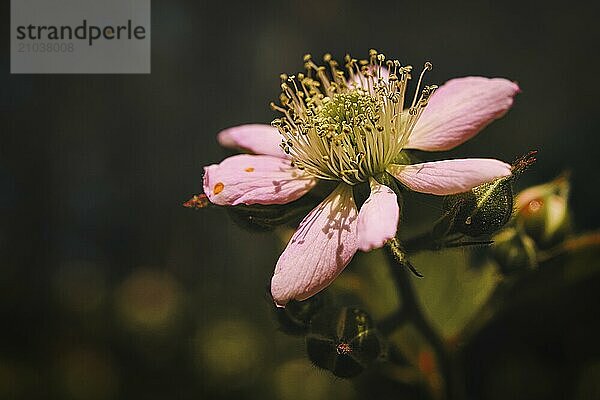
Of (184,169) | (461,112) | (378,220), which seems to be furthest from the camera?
(184,169)

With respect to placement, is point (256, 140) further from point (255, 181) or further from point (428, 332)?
point (428, 332)

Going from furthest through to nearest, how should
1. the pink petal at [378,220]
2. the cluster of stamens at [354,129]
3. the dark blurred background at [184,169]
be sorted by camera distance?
the dark blurred background at [184,169]
the cluster of stamens at [354,129]
the pink petal at [378,220]

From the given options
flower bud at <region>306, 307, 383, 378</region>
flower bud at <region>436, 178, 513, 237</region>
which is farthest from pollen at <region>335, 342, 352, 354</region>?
flower bud at <region>436, 178, 513, 237</region>

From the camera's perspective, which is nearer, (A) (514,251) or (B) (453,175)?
(B) (453,175)

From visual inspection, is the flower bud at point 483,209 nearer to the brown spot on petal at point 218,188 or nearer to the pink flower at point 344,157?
the pink flower at point 344,157

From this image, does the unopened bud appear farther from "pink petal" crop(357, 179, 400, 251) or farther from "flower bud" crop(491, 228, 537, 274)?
"flower bud" crop(491, 228, 537, 274)

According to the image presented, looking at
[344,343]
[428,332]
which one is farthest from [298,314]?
[428,332]

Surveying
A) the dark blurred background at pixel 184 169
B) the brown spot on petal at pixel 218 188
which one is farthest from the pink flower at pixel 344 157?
the dark blurred background at pixel 184 169
